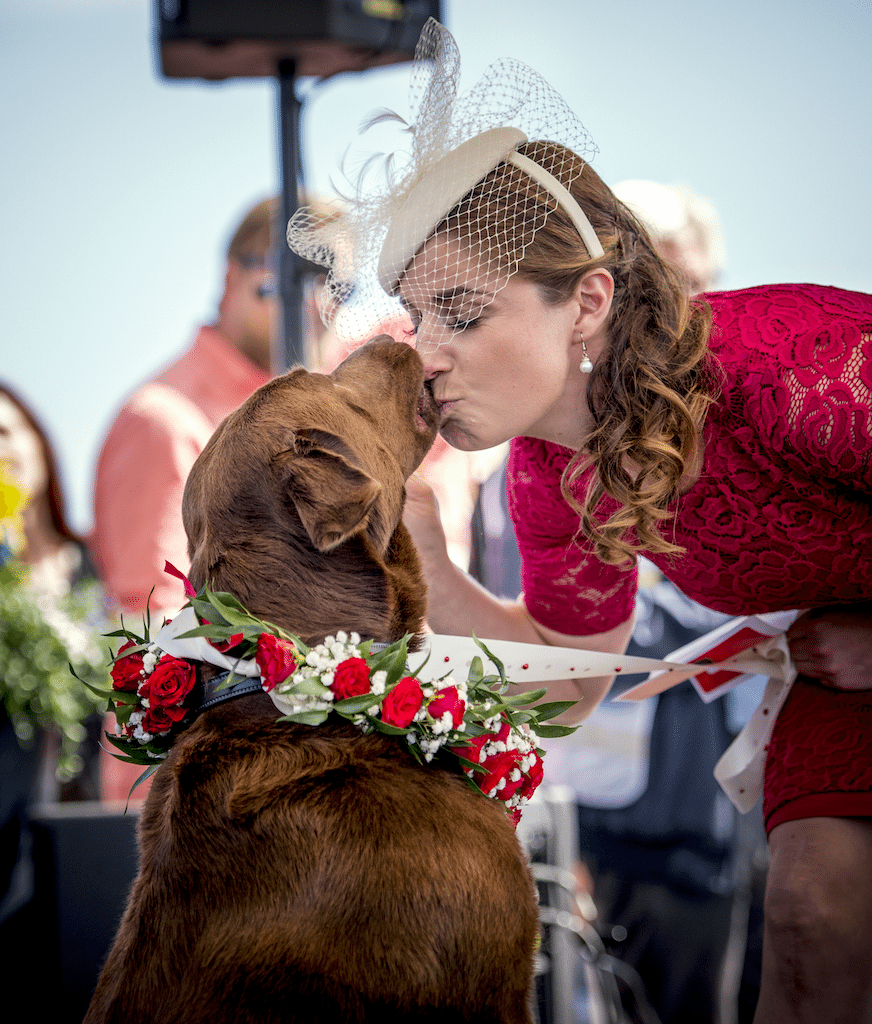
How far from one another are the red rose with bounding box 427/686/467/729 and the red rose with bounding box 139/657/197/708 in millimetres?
389

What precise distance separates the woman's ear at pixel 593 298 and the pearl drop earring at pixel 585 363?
0.08 ft

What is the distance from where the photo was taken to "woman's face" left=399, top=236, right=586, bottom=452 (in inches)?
69.2

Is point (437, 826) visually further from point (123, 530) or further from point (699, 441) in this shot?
point (123, 530)

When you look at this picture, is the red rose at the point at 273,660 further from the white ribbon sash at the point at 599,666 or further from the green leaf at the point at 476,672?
the green leaf at the point at 476,672

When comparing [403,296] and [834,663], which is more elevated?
[403,296]

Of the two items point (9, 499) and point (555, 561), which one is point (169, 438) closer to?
point (9, 499)

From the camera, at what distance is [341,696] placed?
4.53ft

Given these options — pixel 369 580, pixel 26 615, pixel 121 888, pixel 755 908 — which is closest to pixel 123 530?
pixel 26 615

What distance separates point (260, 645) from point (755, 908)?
9.54ft

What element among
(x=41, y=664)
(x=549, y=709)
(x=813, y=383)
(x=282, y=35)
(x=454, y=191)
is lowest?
(x=41, y=664)

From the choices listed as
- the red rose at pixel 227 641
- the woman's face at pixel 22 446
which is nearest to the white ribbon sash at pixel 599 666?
the red rose at pixel 227 641

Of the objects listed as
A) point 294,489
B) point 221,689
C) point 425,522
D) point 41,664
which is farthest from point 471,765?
point 41,664

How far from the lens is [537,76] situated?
1.85m

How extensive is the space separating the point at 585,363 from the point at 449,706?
80cm
